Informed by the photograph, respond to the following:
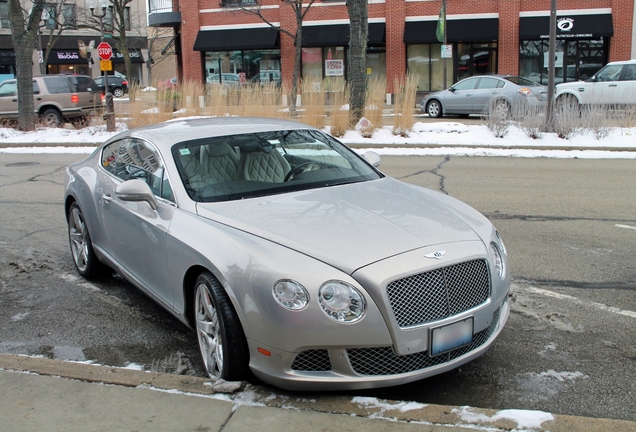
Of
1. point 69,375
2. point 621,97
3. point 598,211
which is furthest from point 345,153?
point 621,97

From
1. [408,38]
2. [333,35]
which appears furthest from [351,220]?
[333,35]

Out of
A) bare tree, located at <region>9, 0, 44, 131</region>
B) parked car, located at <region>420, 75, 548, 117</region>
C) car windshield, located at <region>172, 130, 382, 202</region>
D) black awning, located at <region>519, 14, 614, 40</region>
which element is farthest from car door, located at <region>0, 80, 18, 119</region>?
black awning, located at <region>519, 14, 614, 40</region>

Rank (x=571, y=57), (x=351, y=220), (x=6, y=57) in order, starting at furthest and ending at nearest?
(x=6, y=57), (x=571, y=57), (x=351, y=220)

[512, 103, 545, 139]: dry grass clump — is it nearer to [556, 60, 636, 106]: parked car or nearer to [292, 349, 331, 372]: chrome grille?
[556, 60, 636, 106]: parked car

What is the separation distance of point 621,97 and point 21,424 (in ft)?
67.6

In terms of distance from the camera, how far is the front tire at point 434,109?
77.5 ft

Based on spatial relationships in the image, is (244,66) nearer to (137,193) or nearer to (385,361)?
(137,193)

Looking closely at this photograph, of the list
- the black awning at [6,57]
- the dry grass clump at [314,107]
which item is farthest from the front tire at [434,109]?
the black awning at [6,57]

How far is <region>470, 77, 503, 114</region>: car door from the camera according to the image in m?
21.6

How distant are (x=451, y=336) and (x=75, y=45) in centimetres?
6085

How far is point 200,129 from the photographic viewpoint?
518cm

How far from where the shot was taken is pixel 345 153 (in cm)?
544

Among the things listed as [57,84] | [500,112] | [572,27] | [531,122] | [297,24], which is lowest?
[531,122]

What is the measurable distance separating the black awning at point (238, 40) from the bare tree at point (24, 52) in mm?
15961
